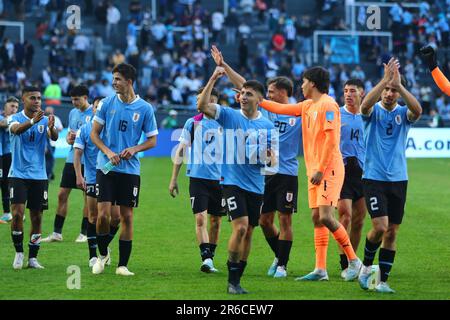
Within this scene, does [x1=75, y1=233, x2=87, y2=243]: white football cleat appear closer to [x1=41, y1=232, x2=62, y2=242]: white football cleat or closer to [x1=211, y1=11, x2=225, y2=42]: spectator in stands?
[x1=41, y1=232, x2=62, y2=242]: white football cleat

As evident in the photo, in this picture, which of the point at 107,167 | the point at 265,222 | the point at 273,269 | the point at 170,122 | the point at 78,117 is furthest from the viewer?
the point at 170,122

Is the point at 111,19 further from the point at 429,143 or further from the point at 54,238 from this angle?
the point at 54,238

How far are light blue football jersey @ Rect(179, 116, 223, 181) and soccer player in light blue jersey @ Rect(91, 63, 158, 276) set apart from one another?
1.11m

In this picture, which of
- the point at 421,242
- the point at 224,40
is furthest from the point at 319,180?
the point at 224,40

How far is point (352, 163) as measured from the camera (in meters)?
13.3

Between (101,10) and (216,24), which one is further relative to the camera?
(216,24)

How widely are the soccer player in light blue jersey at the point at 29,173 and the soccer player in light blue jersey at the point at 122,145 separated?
3.48 feet

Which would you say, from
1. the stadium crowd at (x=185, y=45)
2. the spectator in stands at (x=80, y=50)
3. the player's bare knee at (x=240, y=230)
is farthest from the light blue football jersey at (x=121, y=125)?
the spectator in stands at (x=80, y=50)

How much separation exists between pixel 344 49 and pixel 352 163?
3237 centimetres

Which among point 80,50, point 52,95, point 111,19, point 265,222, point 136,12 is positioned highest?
point 136,12

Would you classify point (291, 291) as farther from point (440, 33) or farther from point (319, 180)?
point (440, 33)

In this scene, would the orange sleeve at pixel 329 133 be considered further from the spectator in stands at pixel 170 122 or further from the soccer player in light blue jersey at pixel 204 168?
the spectator in stands at pixel 170 122

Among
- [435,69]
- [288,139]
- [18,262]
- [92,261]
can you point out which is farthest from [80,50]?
[435,69]

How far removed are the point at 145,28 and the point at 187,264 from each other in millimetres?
30782
